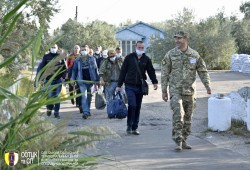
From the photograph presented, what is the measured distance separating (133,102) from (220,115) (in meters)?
1.72

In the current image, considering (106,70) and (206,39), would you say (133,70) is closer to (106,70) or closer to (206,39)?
(106,70)

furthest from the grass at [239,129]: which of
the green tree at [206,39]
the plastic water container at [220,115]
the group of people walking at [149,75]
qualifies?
the green tree at [206,39]

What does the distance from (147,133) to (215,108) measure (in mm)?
1430

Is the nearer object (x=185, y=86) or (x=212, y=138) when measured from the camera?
(x=185, y=86)

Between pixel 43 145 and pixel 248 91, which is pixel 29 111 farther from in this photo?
pixel 248 91

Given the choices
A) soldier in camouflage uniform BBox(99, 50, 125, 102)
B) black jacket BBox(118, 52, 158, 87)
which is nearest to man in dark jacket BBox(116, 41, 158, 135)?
black jacket BBox(118, 52, 158, 87)

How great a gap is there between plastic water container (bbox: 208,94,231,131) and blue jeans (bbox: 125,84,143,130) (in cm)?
149

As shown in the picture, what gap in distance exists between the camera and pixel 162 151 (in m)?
7.81

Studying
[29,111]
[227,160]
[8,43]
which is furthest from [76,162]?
[227,160]

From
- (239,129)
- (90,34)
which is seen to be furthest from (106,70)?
(90,34)

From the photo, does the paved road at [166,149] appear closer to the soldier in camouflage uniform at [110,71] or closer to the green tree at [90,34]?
the soldier in camouflage uniform at [110,71]

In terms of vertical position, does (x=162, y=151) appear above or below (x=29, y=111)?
below

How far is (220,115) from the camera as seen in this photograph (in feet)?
31.6

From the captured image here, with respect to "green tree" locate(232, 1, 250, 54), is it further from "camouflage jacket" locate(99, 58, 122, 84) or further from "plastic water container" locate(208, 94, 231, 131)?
"plastic water container" locate(208, 94, 231, 131)
